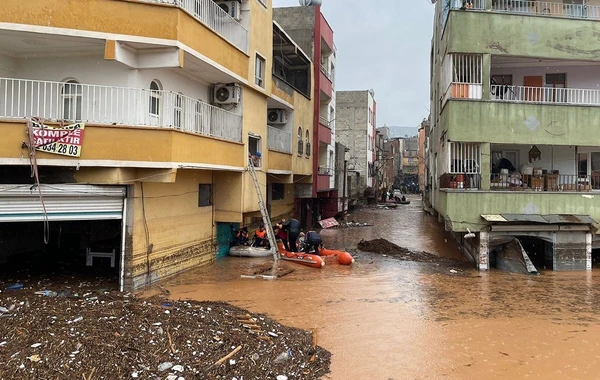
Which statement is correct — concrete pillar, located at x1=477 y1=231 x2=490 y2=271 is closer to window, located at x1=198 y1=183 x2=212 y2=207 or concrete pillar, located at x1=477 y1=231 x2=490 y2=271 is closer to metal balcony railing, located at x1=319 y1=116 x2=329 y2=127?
window, located at x1=198 y1=183 x2=212 y2=207

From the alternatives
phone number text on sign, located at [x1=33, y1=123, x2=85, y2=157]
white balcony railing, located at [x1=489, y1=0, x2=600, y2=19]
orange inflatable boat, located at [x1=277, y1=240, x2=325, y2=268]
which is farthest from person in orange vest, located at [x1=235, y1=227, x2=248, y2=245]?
white balcony railing, located at [x1=489, y1=0, x2=600, y2=19]

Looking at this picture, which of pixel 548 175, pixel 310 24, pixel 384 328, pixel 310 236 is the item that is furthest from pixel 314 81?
pixel 384 328

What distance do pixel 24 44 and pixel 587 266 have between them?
18258 mm

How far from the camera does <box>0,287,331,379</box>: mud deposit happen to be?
625 centimetres

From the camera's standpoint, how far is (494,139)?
15.9 metres

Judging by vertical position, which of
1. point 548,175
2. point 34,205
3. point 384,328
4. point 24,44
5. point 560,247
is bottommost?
point 384,328

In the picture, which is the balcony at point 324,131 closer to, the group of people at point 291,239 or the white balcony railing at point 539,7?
the group of people at point 291,239

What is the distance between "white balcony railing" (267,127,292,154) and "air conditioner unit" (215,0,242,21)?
4.84 m

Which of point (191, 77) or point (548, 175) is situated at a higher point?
point (191, 77)

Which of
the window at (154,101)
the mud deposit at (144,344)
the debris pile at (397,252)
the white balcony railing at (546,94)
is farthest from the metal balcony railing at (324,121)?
the mud deposit at (144,344)

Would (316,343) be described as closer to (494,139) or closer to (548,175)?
(494,139)

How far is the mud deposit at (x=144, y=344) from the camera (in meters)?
6.25

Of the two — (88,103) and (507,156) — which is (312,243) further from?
(88,103)

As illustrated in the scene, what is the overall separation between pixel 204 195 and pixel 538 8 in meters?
14.3
